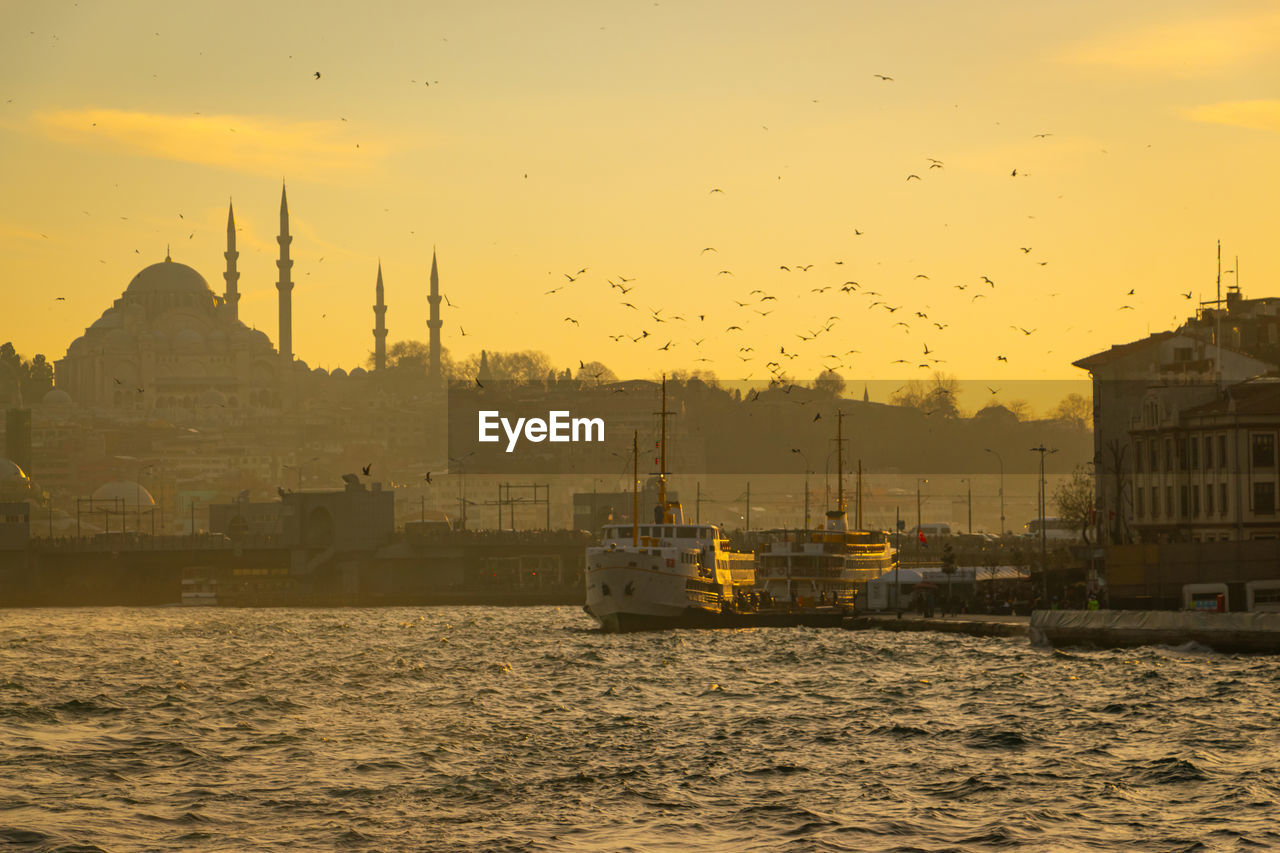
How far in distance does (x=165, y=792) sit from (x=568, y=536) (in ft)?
382

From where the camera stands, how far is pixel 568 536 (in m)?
146

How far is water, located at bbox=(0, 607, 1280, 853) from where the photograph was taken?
25.5 m

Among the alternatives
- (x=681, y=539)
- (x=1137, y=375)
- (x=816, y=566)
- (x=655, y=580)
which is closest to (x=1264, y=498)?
(x=1137, y=375)

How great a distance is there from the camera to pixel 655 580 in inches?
3041

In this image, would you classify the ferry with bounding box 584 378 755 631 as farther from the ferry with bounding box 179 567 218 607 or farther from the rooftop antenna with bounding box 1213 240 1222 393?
the ferry with bounding box 179 567 218 607

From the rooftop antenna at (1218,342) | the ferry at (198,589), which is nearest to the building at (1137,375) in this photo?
the rooftop antenna at (1218,342)

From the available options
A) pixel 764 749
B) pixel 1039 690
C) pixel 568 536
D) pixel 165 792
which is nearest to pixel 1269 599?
pixel 1039 690

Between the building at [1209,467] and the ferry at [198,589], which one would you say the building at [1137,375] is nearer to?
the building at [1209,467]

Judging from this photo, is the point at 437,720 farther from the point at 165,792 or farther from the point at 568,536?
the point at 568,536

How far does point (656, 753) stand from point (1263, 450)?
46174 mm

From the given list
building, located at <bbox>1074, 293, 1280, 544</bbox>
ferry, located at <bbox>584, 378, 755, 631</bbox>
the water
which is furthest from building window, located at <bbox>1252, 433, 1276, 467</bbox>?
ferry, located at <bbox>584, 378, 755, 631</bbox>

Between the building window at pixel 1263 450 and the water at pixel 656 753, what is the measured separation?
746 inches

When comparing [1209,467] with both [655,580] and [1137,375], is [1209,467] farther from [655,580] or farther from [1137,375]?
[655,580]

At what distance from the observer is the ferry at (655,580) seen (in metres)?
77.2
